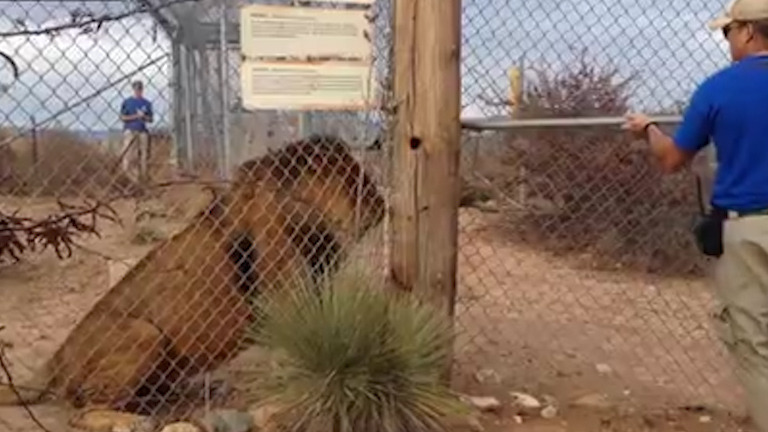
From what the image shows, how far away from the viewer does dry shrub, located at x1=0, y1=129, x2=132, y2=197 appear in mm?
4957

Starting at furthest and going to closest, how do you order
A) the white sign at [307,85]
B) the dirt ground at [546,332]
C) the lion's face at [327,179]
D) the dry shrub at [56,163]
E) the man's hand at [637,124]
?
the dirt ground at [546,332]
the lion's face at [327,179]
the dry shrub at [56,163]
the man's hand at [637,124]
the white sign at [307,85]

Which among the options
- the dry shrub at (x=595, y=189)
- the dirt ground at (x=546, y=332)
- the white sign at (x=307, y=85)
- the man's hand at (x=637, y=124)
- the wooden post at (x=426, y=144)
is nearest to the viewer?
the white sign at (x=307, y=85)

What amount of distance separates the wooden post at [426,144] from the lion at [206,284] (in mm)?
349

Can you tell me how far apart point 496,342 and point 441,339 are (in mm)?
2396

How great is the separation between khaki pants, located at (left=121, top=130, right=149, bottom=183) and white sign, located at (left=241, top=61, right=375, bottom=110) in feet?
2.32

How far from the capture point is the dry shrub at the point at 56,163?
4.96m

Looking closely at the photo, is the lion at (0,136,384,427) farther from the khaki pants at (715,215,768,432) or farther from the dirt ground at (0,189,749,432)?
the khaki pants at (715,215,768,432)

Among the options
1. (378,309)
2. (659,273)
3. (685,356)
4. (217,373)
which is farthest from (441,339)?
(659,273)

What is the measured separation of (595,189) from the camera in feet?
30.4

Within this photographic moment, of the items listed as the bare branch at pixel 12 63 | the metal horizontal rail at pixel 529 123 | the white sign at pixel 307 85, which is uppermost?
the bare branch at pixel 12 63

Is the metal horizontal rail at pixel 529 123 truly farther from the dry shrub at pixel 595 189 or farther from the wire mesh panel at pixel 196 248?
the dry shrub at pixel 595 189

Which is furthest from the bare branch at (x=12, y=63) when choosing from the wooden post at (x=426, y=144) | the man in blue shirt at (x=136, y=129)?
the wooden post at (x=426, y=144)

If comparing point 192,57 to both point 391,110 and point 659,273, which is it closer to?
point 391,110

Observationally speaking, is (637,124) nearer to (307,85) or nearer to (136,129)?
(307,85)
